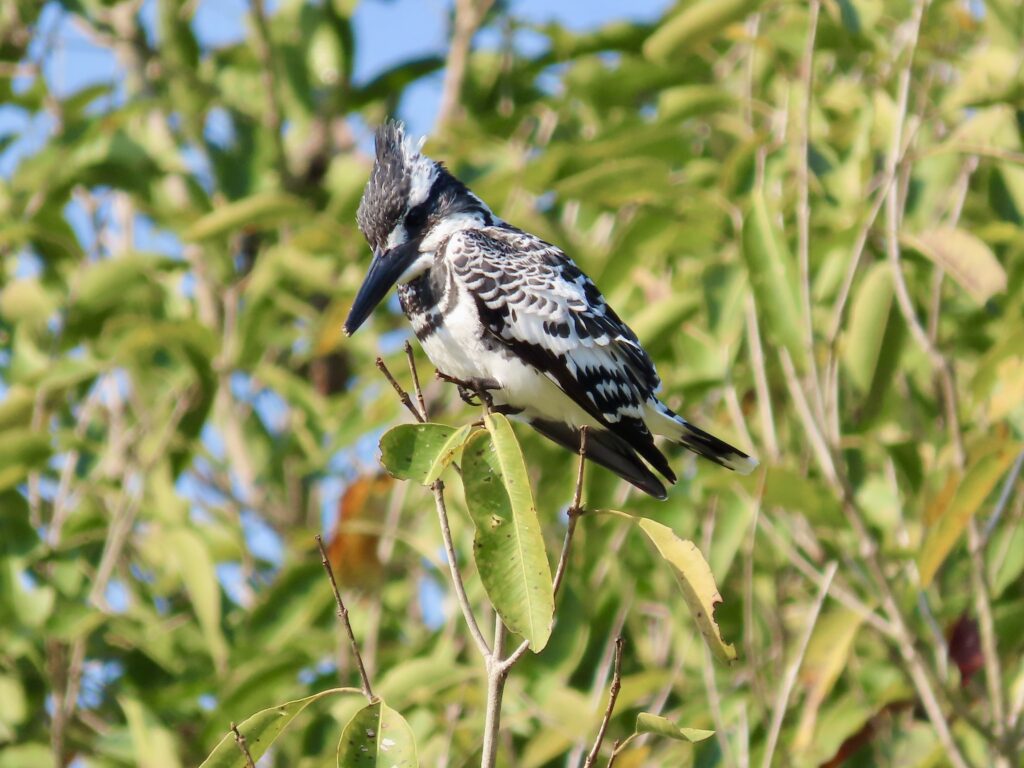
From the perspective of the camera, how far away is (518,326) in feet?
10.5

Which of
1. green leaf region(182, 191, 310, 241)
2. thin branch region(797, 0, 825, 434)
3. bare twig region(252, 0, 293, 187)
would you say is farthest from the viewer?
bare twig region(252, 0, 293, 187)

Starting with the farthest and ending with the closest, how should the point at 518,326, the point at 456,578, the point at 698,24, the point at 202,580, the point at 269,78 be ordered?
the point at 269,78 < the point at 202,580 < the point at 698,24 < the point at 518,326 < the point at 456,578

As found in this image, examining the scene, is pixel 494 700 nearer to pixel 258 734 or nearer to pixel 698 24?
pixel 258 734

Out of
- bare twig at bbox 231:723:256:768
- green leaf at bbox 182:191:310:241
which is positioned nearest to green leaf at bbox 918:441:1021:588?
bare twig at bbox 231:723:256:768

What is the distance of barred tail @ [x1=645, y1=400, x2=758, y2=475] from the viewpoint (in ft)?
11.1

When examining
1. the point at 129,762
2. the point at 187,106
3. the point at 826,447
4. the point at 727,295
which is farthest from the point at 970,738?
the point at 187,106

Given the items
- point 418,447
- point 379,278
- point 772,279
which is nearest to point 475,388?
point 379,278

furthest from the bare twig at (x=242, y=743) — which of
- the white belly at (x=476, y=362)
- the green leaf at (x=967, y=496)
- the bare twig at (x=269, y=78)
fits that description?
the bare twig at (x=269, y=78)

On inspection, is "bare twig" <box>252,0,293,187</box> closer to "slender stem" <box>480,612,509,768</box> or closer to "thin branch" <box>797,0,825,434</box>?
"thin branch" <box>797,0,825,434</box>

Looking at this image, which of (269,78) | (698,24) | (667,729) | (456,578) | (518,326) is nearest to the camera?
(667,729)

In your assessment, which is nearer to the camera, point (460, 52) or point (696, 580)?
point (696, 580)

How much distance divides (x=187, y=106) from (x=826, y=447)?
9.79ft

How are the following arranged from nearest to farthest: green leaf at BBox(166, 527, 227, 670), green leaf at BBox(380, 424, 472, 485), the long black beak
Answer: green leaf at BBox(380, 424, 472, 485), the long black beak, green leaf at BBox(166, 527, 227, 670)

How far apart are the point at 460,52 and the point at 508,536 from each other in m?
4.08
